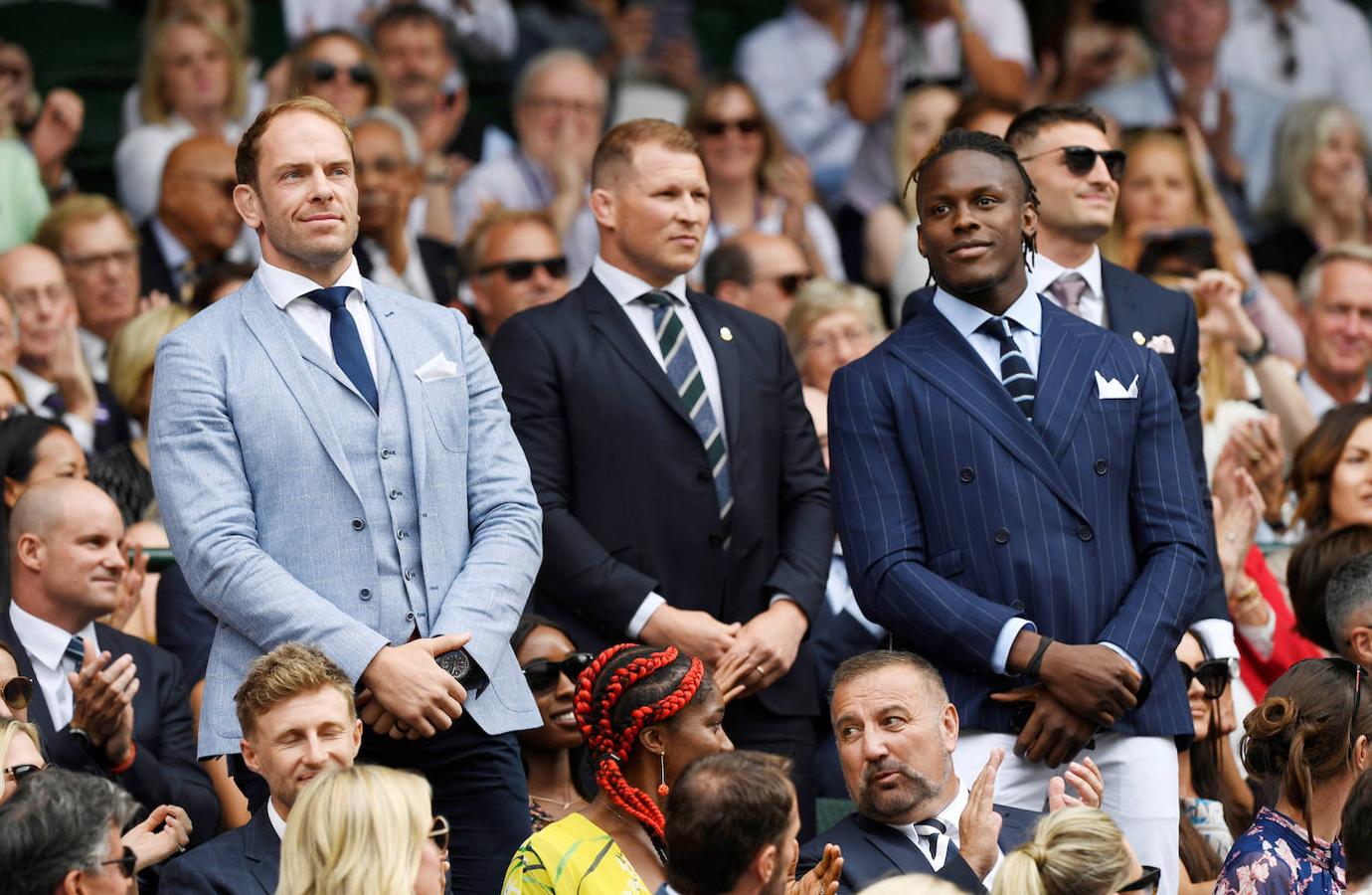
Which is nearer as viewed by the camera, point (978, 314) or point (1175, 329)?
point (978, 314)

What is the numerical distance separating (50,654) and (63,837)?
2.00 m

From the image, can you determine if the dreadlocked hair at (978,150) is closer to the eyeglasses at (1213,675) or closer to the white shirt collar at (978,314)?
the white shirt collar at (978,314)

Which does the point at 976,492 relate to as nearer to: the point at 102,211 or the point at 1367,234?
the point at 102,211

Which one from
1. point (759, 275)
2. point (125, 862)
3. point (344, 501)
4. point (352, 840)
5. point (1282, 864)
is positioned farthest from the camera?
point (759, 275)

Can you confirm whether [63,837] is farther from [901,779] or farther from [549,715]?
[549,715]

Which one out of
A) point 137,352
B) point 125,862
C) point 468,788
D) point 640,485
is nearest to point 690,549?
point 640,485

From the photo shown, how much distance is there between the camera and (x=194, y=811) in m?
6.04

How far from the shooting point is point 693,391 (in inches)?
244

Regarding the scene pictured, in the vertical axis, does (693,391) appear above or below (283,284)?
below

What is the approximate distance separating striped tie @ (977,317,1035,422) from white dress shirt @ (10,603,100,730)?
2615 mm

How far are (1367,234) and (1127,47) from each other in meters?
1.51

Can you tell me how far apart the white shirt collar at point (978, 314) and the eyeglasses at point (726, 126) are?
4.29m

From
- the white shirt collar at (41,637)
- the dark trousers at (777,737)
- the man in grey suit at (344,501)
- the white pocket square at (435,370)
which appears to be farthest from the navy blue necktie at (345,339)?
the white shirt collar at (41,637)

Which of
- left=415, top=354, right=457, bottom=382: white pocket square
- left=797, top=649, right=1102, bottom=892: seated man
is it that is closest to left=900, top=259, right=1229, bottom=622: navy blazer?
left=797, top=649, right=1102, bottom=892: seated man
